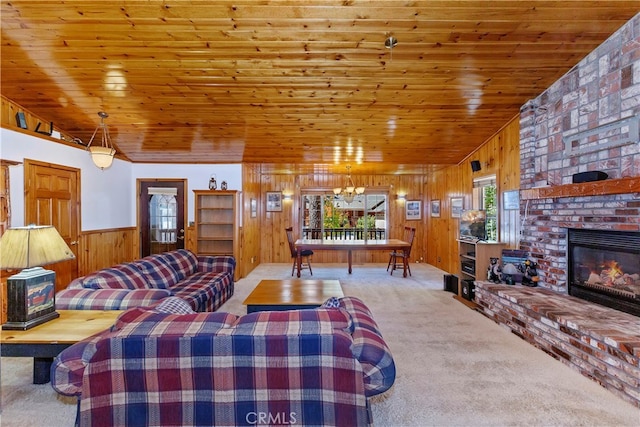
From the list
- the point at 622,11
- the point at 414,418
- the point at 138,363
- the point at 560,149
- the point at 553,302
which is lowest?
the point at 414,418

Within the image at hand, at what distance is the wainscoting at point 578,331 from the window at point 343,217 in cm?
490

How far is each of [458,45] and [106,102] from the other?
13.6ft

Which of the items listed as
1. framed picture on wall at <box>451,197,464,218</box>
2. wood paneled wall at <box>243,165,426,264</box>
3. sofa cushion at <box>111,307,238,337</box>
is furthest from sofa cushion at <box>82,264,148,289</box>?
framed picture on wall at <box>451,197,464,218</box>

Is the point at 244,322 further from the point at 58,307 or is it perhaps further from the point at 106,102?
the point at 106,102

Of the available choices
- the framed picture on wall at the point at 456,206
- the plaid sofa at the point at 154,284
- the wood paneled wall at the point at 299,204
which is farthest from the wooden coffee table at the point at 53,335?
the wood paneled wall at the point at 299,204

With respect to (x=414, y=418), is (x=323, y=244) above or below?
above

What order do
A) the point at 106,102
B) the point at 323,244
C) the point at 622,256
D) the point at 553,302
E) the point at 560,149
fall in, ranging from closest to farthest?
the point at 622,256
the point at 553,302
the point at 560,149
the point at 106,102
the point at 323,244

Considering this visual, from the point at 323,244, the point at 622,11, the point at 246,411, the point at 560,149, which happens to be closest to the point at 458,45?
the point at 622,11

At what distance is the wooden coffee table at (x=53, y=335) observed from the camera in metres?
1.96

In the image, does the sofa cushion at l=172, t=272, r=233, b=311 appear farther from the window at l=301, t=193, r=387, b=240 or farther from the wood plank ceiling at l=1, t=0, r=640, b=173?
the window at l=301, t=193, r=387, b=240

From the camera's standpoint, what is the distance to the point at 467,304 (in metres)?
4.59

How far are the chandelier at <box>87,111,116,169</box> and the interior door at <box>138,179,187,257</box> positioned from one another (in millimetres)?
1183

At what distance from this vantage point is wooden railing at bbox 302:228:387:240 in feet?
28.8

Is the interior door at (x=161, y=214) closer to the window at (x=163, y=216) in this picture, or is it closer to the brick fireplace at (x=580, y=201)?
the window at (x=163, y=216)
